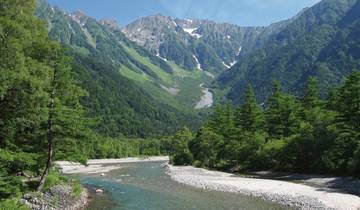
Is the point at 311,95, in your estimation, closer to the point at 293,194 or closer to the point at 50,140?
the point at 293,194

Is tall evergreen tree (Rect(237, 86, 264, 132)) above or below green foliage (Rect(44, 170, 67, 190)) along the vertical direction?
above

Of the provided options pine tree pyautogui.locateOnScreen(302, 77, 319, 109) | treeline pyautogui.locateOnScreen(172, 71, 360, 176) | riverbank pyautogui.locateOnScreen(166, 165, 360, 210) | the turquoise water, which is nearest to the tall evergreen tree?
treeline pyautogui.locateOnScreen(172, 71, 360, 176)

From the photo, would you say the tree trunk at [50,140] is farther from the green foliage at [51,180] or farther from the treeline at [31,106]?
the green foliage at [51,180]

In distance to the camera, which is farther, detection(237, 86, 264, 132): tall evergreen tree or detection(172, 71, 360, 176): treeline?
detection(237, 86, 264, 132): tall evergreen tree

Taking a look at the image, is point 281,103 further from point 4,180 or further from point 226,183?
point 4,180

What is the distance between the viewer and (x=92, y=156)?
552 feet

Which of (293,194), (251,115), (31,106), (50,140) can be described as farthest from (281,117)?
(31,106)

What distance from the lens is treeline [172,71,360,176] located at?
2247 inches

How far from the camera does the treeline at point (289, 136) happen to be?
57.1 m

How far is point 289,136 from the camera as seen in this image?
75500mm

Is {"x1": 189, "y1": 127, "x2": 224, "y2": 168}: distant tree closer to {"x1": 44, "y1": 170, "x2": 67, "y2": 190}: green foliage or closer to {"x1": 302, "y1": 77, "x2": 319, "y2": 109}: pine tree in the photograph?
{"x1": 302, "y1": 77, "x2": 319, "y2": 109}: pine tree

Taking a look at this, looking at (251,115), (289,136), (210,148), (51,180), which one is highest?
(251,115)

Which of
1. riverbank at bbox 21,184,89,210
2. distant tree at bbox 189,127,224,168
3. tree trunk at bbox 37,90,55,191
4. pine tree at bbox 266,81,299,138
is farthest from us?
distant tree at bbox 189,127,224,168

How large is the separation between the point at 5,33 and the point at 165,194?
91.4 feet
